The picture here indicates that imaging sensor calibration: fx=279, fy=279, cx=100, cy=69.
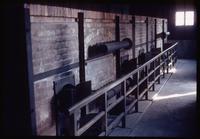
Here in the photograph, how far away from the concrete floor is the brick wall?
1.26 meters

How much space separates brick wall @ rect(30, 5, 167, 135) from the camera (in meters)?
4.10

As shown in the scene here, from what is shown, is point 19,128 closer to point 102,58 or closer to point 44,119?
point 44,119

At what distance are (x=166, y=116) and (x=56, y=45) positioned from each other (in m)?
2.95

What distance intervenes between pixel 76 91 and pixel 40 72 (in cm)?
116

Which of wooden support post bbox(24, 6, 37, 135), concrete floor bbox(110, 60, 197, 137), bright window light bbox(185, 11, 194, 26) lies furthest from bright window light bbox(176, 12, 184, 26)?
wooden support post bbox(24, 6, 37, 135)

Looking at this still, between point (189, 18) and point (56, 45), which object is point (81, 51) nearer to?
point (56, 45)

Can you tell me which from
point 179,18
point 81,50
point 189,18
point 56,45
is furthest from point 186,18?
point 56,45

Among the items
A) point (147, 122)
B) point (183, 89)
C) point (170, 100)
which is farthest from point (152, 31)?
point (147, 122)

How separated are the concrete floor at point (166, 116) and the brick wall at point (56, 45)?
126 cm

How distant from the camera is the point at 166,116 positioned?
6.06m

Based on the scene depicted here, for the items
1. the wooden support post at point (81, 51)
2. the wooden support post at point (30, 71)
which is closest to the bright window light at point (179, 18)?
the wooden support post at point (81, 51)

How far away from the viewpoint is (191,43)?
1827 centimetres

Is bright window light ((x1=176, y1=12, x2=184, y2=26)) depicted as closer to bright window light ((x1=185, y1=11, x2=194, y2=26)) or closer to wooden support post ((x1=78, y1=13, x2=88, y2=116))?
bright window light ((x1=185, y1=11, x2=194, y2=26))

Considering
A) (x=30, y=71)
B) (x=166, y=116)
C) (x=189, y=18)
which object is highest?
(x=189, y=18)
